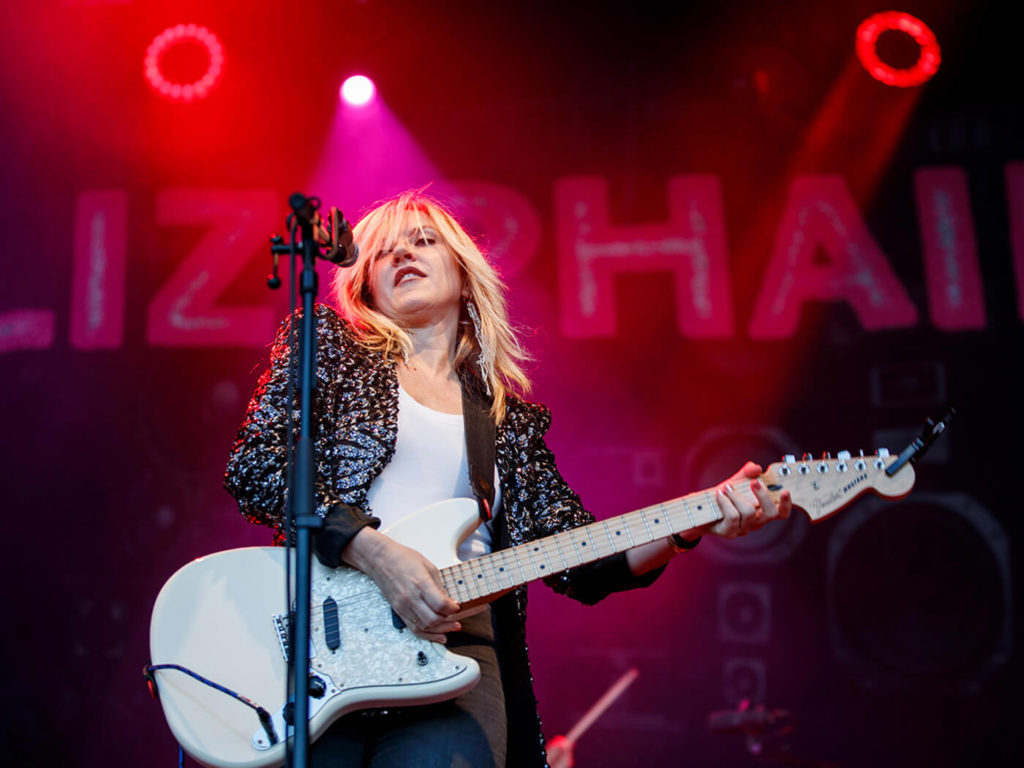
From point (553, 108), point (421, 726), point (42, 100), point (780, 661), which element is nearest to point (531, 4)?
point (553, 108)

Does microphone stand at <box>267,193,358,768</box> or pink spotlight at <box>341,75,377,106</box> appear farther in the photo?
pink spotlight at <box>341,75,377,106</box>

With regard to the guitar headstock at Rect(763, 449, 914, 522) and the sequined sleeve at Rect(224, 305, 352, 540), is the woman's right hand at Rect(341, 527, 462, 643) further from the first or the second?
the guitar headstock at Rect(763, 449, 914, 522)

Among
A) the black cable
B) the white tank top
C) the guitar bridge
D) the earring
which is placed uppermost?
the earring

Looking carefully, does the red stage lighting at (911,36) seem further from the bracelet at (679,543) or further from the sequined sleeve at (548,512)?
the bracelet at (679,543)

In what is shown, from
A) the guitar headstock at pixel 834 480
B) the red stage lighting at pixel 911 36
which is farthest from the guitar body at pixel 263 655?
the red stage lighting at pixel 911 36

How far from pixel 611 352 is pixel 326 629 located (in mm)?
3088

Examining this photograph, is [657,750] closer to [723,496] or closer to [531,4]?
[723,496]

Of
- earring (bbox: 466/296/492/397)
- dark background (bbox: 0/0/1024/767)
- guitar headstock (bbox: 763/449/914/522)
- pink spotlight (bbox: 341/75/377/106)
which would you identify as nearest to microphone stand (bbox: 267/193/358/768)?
earring (bbox: 466/296/492/397)

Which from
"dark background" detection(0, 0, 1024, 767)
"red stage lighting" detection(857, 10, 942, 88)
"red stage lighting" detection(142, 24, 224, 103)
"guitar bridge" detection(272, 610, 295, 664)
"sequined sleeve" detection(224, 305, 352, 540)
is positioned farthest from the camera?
"red stage lighting" detection(857, 10, 942, 88)

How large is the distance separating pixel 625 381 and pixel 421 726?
3015mm

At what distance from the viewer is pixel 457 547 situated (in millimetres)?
2283

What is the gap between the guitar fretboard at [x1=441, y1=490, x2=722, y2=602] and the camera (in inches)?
87.5

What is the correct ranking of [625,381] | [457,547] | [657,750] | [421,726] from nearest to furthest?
[421,726]
[457,547]
[657,750]
[625,381]

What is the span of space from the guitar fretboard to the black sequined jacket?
21cm
